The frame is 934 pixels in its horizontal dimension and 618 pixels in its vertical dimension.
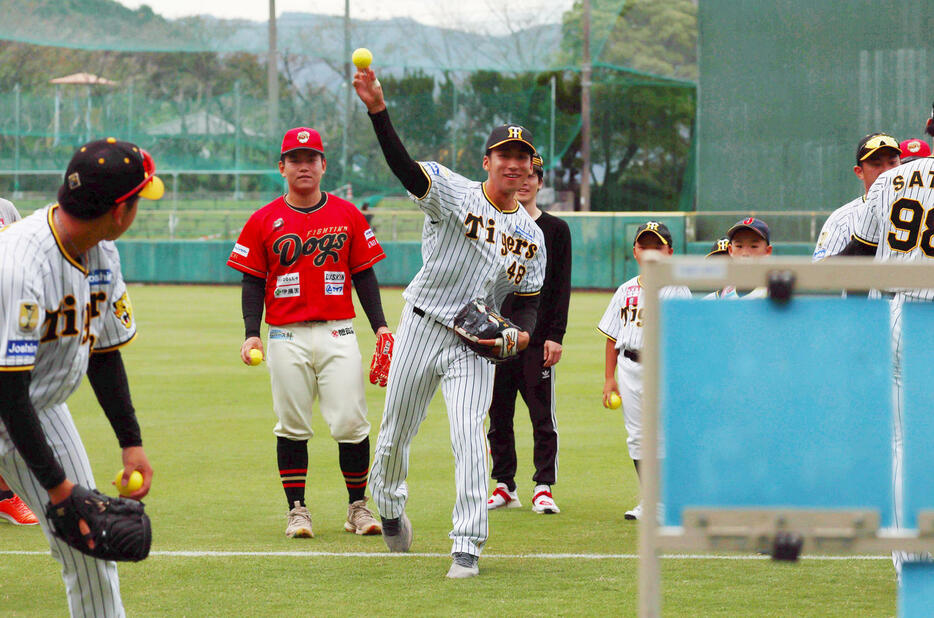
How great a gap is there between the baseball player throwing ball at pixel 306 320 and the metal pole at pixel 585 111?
27234 mm

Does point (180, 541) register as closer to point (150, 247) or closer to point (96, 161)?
point (96, 161)

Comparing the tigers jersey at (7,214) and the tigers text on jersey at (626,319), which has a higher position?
the tigers jersey at (7,214)

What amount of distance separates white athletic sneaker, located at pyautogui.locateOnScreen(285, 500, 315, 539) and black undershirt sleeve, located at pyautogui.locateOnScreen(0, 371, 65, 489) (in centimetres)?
296

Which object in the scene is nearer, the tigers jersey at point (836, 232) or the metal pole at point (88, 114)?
the tigers jersey at point (836, 232)

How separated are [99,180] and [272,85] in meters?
29.9

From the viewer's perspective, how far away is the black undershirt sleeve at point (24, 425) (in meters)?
3.30

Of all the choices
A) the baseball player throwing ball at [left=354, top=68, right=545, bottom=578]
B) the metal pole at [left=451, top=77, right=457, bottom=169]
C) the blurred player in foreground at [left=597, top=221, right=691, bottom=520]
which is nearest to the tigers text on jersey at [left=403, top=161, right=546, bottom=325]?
the baseball player throwing ball at [left=354, top=68, right=545, bottom=578]

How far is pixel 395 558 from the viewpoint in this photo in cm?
582

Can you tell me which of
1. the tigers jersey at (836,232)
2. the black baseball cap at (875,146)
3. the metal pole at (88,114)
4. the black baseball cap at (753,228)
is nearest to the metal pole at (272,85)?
the metal pole at (88,114)

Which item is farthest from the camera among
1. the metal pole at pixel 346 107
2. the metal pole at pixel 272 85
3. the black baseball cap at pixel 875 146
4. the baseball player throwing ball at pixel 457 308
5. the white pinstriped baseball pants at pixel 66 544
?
the metal pole at pixel 272 85

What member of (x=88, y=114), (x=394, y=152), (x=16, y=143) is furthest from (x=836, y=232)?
(x=16, y=143)

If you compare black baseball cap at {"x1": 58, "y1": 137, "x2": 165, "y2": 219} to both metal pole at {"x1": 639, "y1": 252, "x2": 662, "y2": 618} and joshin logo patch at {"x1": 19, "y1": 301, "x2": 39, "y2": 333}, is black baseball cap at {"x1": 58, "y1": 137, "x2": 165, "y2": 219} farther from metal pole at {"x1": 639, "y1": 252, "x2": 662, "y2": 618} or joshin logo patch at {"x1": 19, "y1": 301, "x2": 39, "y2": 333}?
metal pole at {"x1": 639, "y1": 252, "x2": 662, "y2": 618}

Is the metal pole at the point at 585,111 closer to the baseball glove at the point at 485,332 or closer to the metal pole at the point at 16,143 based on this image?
the metal pole at the point at 16,143

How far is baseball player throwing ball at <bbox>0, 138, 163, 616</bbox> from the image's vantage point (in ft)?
10.9
